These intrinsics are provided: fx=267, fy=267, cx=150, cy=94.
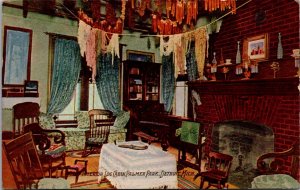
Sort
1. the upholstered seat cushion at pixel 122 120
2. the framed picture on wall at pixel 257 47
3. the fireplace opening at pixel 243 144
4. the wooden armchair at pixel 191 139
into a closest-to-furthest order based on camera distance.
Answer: the framed picture on wall at pixel 257 47, the fireplace opening at pixel 243 144, the wooden armchair at pixel 191 139, the upholstered seat cushion at pixel 122 120

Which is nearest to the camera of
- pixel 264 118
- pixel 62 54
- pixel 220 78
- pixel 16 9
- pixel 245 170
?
pixel 264 118

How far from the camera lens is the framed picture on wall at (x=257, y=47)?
150 inches

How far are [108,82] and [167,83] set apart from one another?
5.60 feet

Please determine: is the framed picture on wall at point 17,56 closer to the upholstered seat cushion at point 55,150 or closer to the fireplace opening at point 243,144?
the upholstered seat cushion at point 55,150

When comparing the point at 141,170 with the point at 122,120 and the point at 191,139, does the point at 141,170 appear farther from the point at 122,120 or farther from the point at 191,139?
the point at 122,120

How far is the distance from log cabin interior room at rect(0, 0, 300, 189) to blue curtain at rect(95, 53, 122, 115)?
0.03 meters

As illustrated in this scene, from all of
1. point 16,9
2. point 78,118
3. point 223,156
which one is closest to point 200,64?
point 223,156

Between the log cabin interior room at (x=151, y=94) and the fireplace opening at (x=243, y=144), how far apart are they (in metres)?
0.02

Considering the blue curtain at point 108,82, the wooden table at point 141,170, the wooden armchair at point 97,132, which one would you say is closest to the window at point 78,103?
the blue curtain at point 108,82

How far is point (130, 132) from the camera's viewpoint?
6.53m

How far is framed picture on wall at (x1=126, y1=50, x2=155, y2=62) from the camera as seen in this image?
699 cm

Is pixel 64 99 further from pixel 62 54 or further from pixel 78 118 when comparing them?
pixel 62 54

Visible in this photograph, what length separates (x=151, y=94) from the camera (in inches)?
285

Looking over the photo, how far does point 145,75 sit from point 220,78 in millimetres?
2803
